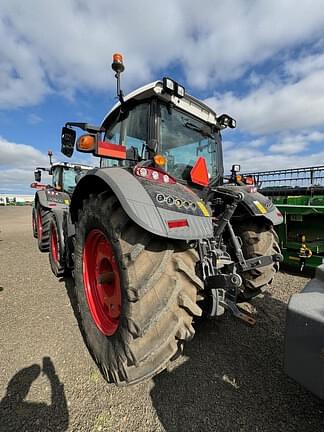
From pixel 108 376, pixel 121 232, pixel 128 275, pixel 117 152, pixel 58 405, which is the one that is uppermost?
pixel 117 152

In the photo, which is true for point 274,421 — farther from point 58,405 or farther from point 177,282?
point 58,405

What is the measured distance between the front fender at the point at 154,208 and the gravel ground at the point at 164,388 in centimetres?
111

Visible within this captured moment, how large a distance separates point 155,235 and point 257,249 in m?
1.35

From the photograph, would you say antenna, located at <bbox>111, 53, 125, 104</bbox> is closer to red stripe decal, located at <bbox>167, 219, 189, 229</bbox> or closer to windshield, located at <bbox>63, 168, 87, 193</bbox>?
red stripe decal, located at <bbox>167, 219, 189, 229</bbox>

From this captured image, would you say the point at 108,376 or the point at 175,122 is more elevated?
the point at 175,122

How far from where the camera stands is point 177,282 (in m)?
1.45

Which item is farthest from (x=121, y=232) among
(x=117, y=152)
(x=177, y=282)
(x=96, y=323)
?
(x=96, y=323)

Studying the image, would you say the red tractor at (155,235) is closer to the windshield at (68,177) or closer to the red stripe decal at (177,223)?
the red stripe decal at (177,223)

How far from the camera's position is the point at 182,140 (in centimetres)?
239

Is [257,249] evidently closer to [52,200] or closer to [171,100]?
[171,100]

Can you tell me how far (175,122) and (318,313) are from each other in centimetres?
192

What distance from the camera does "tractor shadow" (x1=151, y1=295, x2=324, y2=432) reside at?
4.60 ft

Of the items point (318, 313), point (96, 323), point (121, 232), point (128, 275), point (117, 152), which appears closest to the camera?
point (318, 313)

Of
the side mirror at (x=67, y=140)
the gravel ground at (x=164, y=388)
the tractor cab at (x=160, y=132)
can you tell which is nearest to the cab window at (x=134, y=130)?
the tractor cab at (x=160, y=132)
